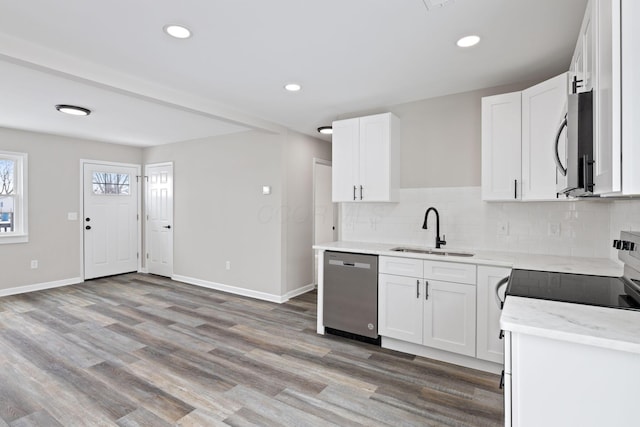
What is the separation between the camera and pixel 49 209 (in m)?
5.28

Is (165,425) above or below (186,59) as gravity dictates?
below

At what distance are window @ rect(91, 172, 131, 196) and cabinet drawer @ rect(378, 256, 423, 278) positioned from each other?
5.38 meters

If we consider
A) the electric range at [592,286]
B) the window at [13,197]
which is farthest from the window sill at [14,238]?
the electric range at [592,286]

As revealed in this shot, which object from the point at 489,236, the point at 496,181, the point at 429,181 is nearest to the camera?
the point at 496,181

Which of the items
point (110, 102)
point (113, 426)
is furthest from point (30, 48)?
point (113, 426)

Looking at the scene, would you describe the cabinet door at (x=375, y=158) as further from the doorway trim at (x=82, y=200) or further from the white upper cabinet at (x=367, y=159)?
the doorway trim at (x=82, y=200)

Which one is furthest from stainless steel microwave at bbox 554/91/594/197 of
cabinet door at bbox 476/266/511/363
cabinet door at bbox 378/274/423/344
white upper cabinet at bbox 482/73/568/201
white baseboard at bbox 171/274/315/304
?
white baseboard at bbox 171/274/315/304

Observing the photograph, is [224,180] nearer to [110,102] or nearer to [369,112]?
[110,102]

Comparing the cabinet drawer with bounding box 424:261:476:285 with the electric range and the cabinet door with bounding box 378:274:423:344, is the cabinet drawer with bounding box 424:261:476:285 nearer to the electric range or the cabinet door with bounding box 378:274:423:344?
the cabinet door with bounding box 378:274:423:344

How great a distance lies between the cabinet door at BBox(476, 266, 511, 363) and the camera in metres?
2.58

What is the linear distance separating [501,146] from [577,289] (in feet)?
4.92

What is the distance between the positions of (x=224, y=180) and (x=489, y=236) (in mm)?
3845

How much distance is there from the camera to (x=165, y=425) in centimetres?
205

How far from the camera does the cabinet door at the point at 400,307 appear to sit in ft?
9.64
